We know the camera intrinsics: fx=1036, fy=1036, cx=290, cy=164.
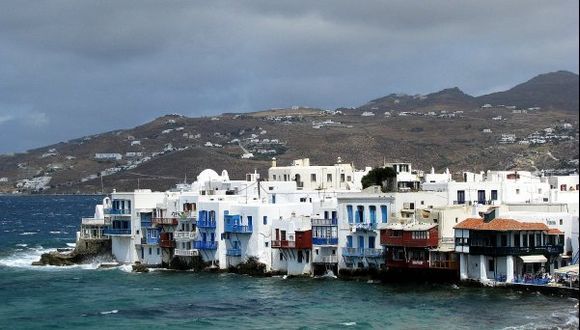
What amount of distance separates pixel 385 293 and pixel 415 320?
30.9 ft

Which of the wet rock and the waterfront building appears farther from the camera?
the wet rock

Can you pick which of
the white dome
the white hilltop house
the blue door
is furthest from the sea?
the white hilltop house

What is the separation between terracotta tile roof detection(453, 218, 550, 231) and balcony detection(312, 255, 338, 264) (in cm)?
986

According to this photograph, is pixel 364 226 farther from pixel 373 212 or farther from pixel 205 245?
pixel 205 245

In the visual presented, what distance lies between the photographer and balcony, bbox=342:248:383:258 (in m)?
64.8

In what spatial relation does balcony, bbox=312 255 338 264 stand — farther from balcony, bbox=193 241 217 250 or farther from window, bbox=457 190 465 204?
window, bbox=457 190 465 204

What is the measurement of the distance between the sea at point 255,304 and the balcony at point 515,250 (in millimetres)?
2101

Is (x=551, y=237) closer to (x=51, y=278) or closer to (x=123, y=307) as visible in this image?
(x=123, y=307)

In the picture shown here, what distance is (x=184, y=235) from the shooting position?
241ft

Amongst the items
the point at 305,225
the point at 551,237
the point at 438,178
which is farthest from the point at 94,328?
the point at 438,178

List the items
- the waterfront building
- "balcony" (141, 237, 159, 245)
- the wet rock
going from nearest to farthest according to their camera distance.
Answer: the waterfront building → the wet rock → "balcony" (141, 237, 159, 245)

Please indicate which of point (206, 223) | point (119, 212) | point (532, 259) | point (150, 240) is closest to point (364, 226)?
point (532, 259)

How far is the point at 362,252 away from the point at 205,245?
12.6m

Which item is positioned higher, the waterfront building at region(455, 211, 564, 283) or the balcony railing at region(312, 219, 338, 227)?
the balcony railing at region(312, 219, 338, 227)
